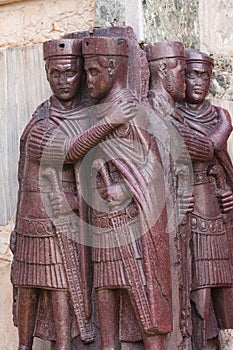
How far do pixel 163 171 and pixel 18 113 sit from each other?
66 centimetres

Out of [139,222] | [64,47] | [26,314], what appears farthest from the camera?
[26,314]

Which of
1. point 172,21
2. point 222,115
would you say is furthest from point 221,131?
point 172,21

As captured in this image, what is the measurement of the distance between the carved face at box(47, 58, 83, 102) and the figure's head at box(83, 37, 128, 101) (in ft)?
0.16

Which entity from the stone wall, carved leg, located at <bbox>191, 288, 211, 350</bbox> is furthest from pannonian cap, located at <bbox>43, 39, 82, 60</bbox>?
carved leg, located at <bbox>191, 288, 211, 350</bbox>

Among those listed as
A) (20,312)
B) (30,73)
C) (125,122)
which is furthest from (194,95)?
(20,312)

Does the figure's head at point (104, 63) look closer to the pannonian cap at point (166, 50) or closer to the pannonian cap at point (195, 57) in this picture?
the pannonian cap at point (166, 50)

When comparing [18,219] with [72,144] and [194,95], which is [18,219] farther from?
[194,95]

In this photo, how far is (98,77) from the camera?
9.23ft

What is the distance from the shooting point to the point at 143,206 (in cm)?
274

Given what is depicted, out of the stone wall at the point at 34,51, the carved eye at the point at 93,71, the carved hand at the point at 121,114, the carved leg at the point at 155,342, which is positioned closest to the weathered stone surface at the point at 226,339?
the stone wall at the point at 34,51

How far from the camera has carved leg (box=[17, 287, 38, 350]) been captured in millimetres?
2947

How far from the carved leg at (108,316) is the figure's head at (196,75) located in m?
0.64

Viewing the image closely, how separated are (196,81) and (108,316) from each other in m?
0.75

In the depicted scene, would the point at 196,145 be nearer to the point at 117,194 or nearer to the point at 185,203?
the point at 185,203
